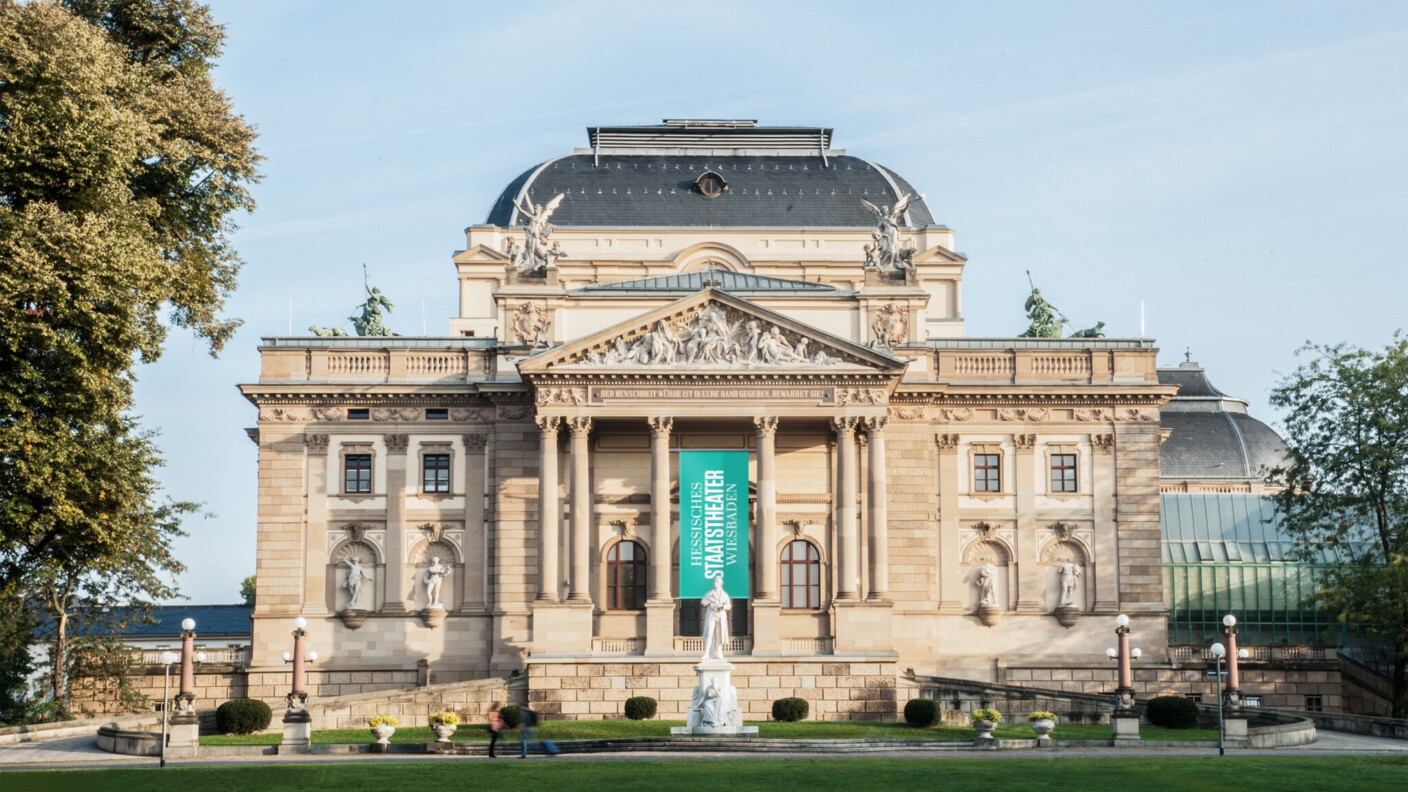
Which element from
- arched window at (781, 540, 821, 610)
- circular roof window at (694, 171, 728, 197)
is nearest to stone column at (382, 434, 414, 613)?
arched window at (781, 540, 821, 610)

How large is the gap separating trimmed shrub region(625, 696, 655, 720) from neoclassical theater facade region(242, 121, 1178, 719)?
5.32 m

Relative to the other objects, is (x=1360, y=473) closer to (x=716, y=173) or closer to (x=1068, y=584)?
(x=1068, y=584)

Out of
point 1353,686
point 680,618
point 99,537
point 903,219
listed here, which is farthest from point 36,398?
point 1353,686

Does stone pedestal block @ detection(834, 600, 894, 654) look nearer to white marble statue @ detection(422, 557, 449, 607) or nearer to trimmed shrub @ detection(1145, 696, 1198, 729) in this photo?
trimmed shrub @ detection(1145, 696, 1198, 729)

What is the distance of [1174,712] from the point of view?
184ft

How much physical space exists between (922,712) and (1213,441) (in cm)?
3852

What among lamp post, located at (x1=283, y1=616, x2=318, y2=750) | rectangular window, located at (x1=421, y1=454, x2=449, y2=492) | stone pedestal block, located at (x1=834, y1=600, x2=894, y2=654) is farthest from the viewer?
rectangular window, located at (x1=421, y1=454, x2=449, y2=492)

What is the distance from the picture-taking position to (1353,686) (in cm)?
7012

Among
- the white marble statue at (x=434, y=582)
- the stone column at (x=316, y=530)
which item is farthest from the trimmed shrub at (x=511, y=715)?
the stone column at (x=316, y=530)

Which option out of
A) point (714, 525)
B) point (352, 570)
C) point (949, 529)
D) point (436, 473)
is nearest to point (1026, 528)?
point (949, 529)

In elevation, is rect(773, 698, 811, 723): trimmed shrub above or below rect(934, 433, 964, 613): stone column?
below

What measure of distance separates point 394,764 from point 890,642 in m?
25.0

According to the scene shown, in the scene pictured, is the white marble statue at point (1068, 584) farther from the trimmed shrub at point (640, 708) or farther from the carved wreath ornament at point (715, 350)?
the trimmed shrub at point (640, 708)

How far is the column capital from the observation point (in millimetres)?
65188
